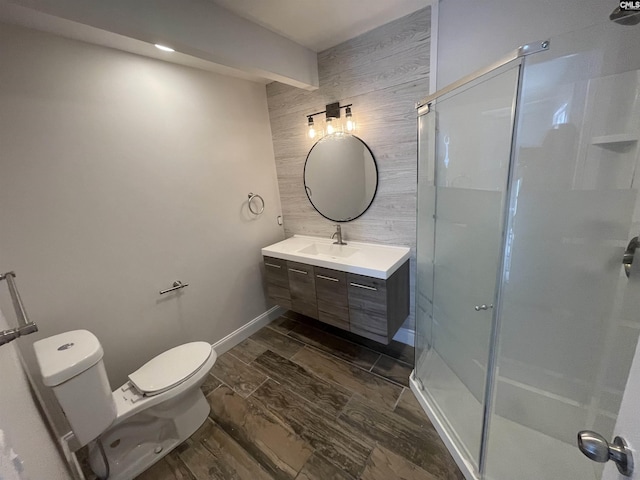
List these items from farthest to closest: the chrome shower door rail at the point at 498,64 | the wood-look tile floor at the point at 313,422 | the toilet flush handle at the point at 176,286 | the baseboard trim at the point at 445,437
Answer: the toilet flush handle at the point at 176,286 < the wood-look tile floor at the point at 313,422 < the baseboard trim at the point at 445,437 < the chrome shower door rail at the point at 498,64

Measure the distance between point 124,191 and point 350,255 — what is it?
171cm

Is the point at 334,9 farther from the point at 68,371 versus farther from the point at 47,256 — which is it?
the point at 68,371

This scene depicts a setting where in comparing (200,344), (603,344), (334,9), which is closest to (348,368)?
(200,344)

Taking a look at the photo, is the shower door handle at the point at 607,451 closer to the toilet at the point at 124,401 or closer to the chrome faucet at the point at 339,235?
the toilet at the point at 124,401

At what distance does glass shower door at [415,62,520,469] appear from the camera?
4.63 ft

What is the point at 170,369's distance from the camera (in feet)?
5.32

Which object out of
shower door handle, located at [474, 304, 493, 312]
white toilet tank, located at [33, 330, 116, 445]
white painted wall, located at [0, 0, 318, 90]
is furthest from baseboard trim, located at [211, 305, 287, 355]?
white painted wall, located at [0, 0, 318, 90]

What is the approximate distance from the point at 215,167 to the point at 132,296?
116cm

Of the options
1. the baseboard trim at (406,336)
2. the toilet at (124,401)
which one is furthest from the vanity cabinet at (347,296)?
the toilet at (124,401)

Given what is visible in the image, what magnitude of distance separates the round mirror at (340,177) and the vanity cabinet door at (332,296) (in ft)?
1.95

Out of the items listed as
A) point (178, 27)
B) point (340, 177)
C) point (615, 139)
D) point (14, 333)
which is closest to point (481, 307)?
point (615, 139)

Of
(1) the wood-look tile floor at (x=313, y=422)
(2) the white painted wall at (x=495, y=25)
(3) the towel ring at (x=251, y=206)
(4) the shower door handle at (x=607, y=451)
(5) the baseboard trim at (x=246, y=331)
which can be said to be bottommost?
(1) the wood-look tile floor at (x=313, y=422)

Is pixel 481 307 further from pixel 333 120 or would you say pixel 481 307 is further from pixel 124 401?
pixel 124 401

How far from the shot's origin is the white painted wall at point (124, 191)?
1364 millimetres
